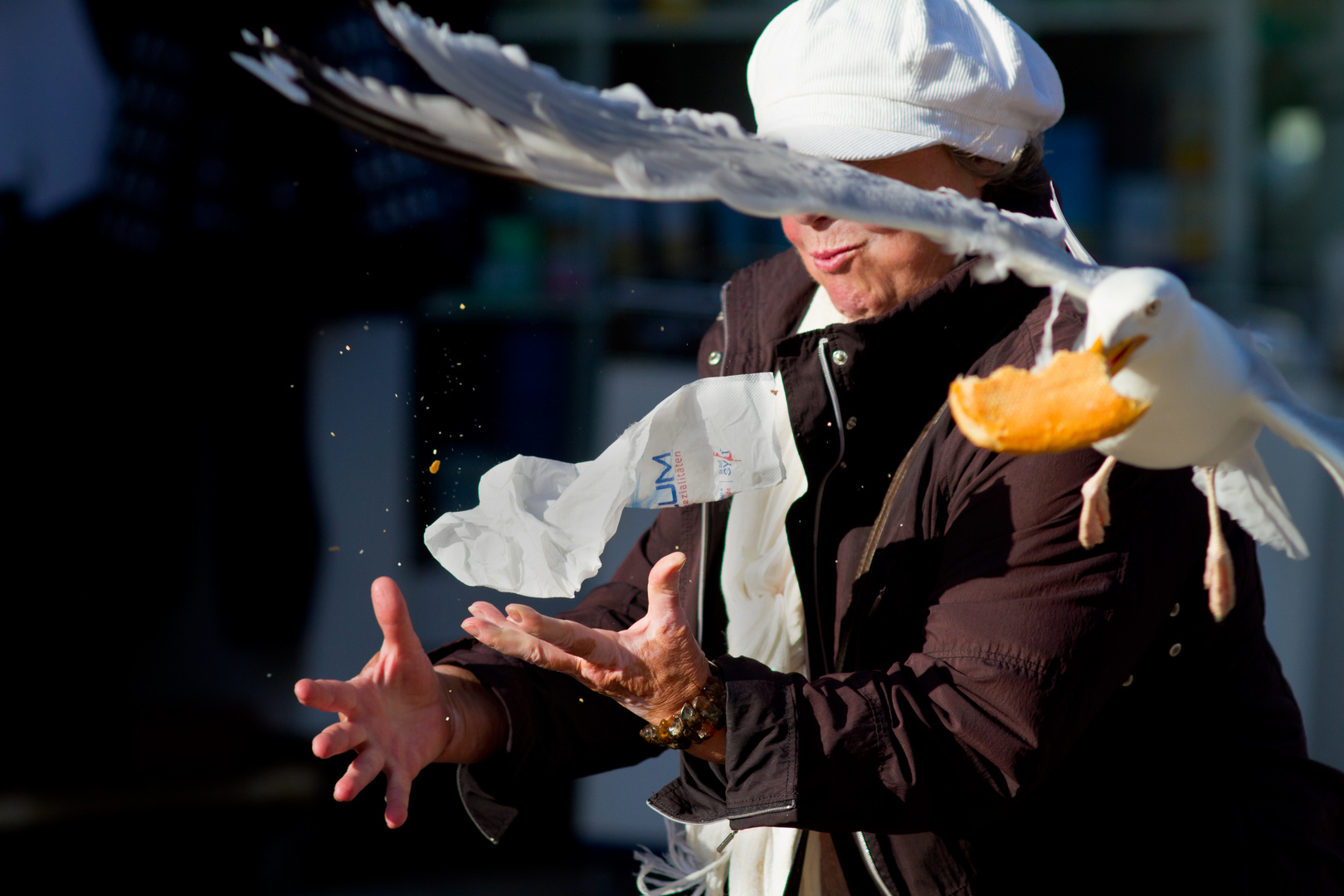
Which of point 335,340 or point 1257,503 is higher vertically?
point 335,340

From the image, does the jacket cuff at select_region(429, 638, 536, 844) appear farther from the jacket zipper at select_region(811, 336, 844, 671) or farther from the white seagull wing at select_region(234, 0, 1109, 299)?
the white seagull wing at select_region(234, 0, 1109, 299)

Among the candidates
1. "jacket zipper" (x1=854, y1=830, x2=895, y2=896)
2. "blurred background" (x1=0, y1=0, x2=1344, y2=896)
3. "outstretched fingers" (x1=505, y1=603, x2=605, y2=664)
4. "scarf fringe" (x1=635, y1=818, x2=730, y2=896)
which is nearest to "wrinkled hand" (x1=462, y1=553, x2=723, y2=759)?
"outstretched fingers" (x1=505, y1=603, x2=605, y2=664)

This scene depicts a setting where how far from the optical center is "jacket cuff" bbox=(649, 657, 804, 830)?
86cm

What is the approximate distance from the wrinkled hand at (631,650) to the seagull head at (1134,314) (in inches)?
14.9

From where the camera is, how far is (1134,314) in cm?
61

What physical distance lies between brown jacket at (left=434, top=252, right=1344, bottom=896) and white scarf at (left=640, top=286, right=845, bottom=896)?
0.03 meters

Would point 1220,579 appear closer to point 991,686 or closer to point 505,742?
point 991,686

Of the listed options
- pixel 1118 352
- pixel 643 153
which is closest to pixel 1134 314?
pixel 1118 352

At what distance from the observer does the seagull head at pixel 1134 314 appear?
2.00 ft

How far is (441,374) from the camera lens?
1.97 metres

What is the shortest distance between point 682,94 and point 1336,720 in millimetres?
2242

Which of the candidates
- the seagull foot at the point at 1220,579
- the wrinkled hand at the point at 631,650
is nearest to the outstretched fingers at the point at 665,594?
the wrinkled hand at the point at 631,650

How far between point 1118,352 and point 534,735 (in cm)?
76

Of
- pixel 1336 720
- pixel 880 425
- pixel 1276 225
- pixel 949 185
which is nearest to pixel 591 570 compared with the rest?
pixel 880 425
